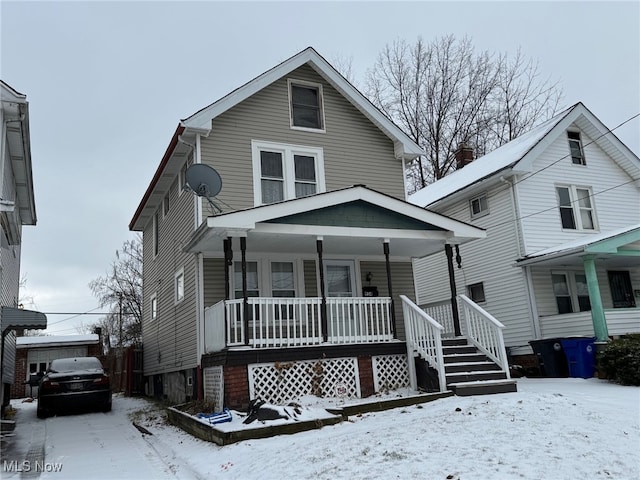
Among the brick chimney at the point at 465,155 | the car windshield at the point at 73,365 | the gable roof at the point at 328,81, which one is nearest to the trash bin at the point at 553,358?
the gable roof at the point at 328,81

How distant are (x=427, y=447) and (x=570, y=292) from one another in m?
12.0

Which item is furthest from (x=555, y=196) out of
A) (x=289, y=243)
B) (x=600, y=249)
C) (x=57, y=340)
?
(x=57, y=340)

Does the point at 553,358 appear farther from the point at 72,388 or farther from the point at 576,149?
the point at 72,388

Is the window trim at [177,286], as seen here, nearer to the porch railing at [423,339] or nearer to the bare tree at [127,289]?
the porch railing at [423,339]

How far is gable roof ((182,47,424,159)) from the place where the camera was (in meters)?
12.5

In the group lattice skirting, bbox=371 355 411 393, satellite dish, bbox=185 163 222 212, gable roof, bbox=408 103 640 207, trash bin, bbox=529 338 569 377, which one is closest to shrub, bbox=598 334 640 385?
trash bin, bbox=529 338 569 377

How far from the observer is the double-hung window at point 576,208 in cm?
1711

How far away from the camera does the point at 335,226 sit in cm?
1107

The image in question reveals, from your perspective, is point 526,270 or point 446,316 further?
point 526,270

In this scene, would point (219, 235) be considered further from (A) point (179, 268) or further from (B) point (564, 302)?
(B) point (564, 302)

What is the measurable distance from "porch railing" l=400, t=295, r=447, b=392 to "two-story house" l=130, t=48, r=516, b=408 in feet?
0.75

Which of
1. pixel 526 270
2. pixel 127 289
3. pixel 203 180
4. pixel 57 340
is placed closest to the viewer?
pixel 203 180

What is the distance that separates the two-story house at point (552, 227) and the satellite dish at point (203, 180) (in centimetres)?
863

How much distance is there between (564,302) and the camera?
16.3 m
